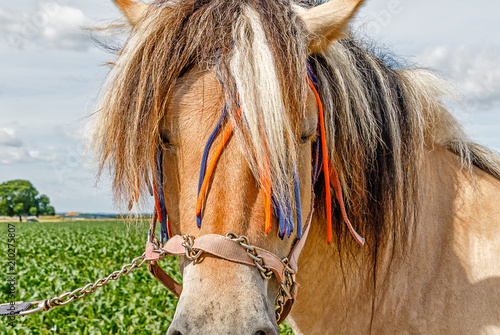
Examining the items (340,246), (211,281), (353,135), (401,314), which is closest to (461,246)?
(401,314)

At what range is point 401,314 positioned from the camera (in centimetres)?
224

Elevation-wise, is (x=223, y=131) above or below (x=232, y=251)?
above

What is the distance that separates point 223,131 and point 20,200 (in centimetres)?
10078

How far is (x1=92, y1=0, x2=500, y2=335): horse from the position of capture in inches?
66.0

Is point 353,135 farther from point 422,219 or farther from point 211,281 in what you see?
point 211,281

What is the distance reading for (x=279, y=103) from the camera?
5.72ft

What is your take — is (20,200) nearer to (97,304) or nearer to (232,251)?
(97,304)

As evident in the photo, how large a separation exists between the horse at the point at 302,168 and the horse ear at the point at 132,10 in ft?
0.04

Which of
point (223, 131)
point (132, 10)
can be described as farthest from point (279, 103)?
point (132, 10)

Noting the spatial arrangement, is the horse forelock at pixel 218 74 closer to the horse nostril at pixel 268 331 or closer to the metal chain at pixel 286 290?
the metal chain at pixel 286 290

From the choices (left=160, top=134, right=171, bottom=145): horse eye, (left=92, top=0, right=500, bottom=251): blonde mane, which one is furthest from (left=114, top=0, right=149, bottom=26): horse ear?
(left=160, top=134, right=171, bottom=145): horse eye

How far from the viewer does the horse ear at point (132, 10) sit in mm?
2332

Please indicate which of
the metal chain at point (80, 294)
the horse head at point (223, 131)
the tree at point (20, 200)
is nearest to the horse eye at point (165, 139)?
the horse head at point (223, 131)

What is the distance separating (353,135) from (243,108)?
27.0 inches
